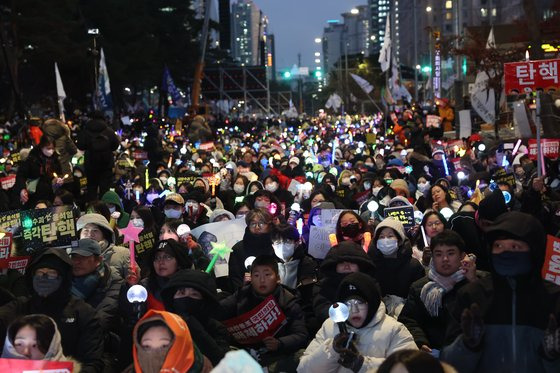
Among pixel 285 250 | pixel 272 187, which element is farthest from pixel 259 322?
pixel 272 187

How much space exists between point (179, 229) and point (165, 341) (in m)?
4.67

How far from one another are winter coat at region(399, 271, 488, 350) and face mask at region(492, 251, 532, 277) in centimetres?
183

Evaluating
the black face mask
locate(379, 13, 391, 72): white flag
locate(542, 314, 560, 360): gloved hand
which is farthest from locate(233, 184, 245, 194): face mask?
locate(379, 13, 391, 72): white flag

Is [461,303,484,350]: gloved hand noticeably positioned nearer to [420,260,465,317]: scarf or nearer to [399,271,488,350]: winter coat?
[399,271,488,350]: winter coat

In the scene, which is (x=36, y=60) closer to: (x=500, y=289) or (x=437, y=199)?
(x=437, y=199)

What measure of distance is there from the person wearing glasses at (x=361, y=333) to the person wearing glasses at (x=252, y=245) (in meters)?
3.04

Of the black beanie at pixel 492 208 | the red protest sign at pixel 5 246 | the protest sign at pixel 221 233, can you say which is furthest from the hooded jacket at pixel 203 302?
the protest sign at pixel 221 233

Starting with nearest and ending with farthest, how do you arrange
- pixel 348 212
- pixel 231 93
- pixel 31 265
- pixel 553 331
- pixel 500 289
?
pixel 553 331 < pixel 500 289 < pixel 31 265 < pixel 348 212 < pixel 231 93

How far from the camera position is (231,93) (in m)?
76.6

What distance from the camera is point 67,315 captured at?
6.43m

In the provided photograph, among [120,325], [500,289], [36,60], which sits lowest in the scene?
[120,325]

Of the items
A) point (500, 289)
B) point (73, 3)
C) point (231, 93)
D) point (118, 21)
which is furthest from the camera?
point (231, 93)

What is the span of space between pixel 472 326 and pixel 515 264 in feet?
1.28

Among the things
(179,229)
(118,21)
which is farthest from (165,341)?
(118,21)
